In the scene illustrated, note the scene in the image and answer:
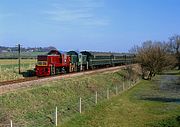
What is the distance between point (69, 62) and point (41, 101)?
81.2 ft

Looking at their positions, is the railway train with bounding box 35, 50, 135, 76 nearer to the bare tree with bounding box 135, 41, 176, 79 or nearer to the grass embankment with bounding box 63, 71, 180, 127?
the bare tree with bounding box 135, 41, 176, 79

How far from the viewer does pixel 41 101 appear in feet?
92.8

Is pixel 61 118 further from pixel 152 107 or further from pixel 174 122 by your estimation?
pixel 152 107

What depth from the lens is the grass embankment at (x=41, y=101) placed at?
22.8 metres

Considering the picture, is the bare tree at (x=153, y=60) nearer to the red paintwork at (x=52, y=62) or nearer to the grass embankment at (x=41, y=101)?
the red paintwork at (x=52, y=62)

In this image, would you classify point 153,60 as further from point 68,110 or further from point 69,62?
point 68,110

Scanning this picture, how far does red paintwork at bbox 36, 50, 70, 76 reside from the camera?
4456 centimetres

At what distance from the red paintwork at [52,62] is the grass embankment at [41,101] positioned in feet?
15.8

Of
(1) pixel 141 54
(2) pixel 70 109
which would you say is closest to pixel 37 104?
(2) pixel 70 109

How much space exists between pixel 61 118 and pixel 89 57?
41.3 metres

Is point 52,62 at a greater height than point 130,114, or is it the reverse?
point 52,62

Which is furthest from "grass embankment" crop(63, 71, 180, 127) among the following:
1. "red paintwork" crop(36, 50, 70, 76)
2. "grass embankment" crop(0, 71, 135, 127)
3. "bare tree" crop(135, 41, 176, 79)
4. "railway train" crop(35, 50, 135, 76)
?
"bare tree" crop(135, 41, 176, 79)

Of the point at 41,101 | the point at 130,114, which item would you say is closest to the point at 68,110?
the point at 41,101

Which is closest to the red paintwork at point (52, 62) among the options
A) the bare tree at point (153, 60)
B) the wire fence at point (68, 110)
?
the wire fence at point (68, 110)
